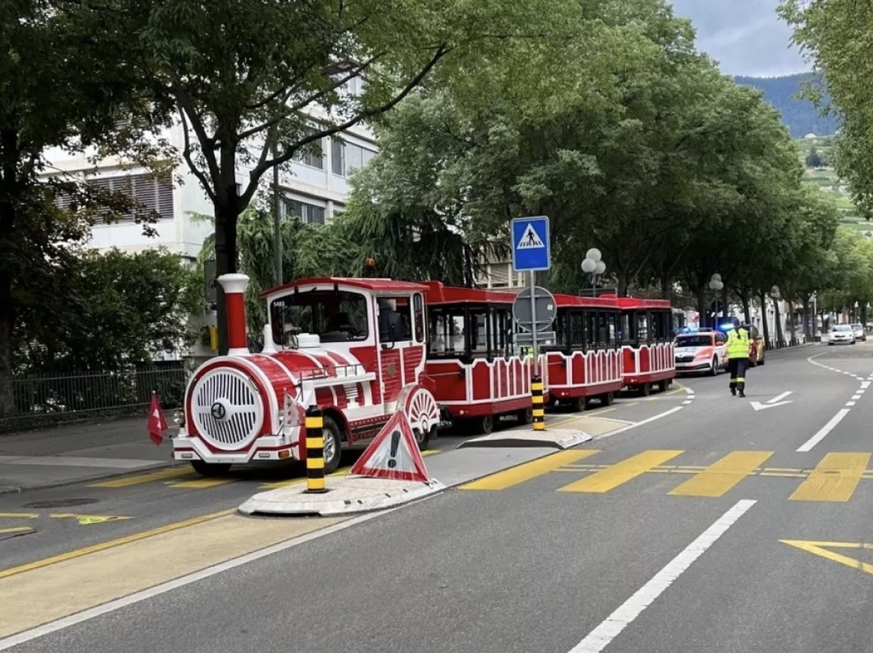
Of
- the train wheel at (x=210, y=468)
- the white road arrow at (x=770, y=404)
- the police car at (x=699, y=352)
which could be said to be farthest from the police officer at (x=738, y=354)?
the train wheel at (x=210, y=468)

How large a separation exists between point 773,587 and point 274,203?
1818cm

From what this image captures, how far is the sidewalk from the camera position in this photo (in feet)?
45.1

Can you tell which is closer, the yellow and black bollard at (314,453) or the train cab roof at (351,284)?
the yellow and black bollard at (314,453)

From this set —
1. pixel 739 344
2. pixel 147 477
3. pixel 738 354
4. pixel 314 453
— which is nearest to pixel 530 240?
pixel 314 453

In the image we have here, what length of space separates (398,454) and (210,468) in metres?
3.60

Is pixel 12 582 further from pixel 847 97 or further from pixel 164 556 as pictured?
pixel 847 97

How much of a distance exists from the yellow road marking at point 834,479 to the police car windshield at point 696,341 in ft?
80.2

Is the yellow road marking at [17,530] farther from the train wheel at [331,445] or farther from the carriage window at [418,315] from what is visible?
the carriage window at [418,315]

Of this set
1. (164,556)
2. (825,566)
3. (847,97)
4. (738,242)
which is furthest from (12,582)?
(738,242)

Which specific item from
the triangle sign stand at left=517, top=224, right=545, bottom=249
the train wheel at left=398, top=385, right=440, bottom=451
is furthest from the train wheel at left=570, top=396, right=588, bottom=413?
the triangle sign stand at left=517, top=224, right=545, bottom=249

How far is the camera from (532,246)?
596 inches

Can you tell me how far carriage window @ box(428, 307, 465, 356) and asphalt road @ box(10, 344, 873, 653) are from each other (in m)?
5.52

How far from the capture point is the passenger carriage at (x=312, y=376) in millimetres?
12180

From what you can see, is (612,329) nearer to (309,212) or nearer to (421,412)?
(421,412)
